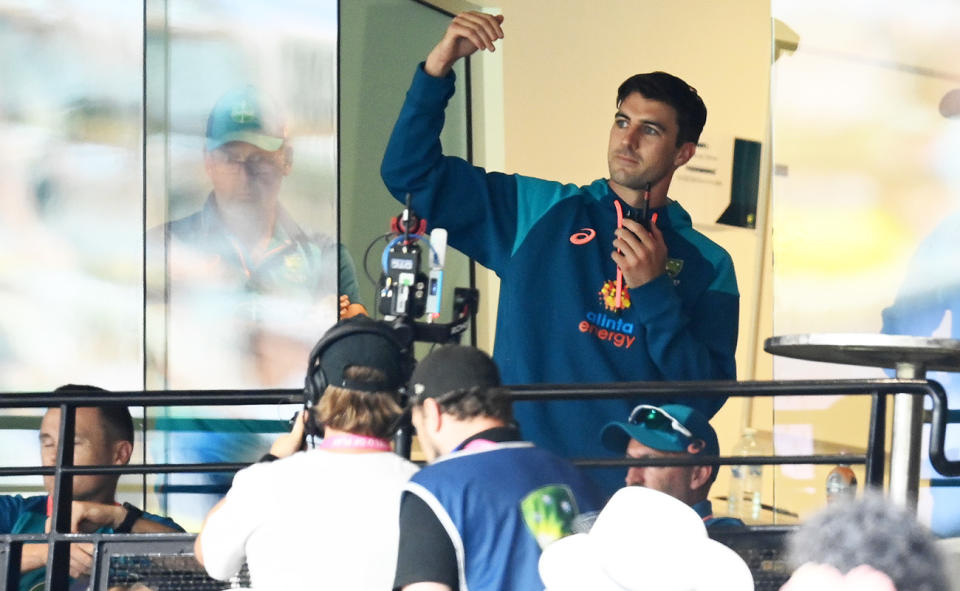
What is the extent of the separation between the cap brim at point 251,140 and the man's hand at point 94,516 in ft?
4.21

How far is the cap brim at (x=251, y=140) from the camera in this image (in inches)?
149

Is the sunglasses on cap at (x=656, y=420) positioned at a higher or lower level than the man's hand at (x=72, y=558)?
higher

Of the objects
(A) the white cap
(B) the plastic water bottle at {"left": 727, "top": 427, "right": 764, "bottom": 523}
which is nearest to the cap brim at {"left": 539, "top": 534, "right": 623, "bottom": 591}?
(A) the white cap

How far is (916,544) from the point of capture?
0.99 meters

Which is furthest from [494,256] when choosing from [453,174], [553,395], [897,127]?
[897,127]

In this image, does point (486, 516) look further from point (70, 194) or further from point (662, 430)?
point (70, 194)

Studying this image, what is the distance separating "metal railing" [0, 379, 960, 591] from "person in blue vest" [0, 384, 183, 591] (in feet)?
1.24

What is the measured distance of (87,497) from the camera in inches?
124

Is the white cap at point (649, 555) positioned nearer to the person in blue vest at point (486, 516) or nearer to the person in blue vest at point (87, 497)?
the person in blue vest at point (486, 516)

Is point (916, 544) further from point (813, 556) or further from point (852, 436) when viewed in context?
point (852, 436)

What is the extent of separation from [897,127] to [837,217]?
33 cm

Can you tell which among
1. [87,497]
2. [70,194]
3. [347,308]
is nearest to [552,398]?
[87,497]

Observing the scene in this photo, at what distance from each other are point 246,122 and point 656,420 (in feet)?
5.63

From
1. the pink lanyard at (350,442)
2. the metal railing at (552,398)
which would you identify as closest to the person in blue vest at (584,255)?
the metal railing at (552,398)
